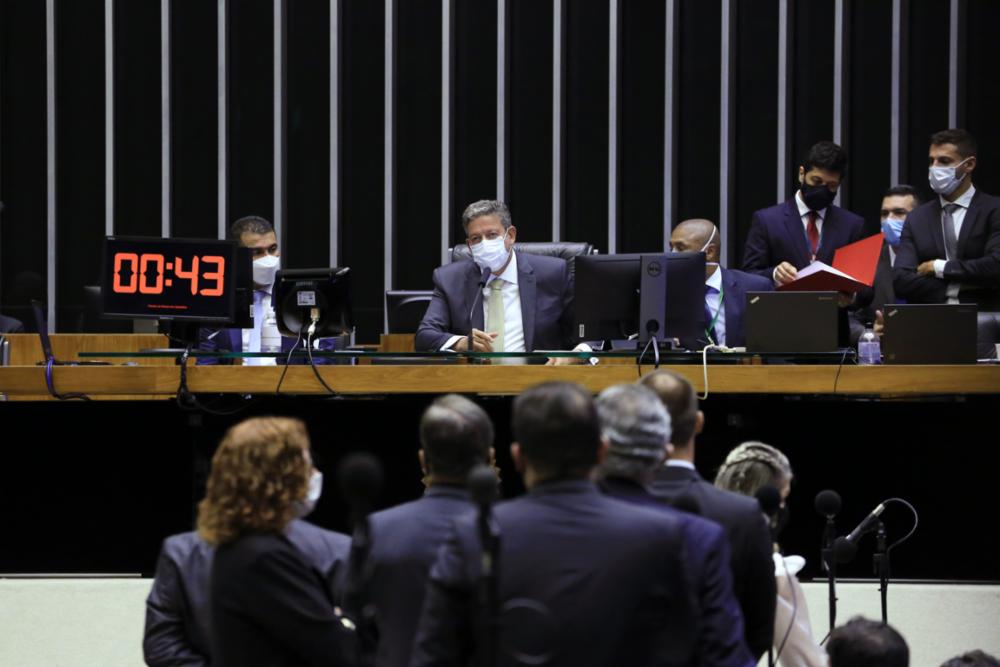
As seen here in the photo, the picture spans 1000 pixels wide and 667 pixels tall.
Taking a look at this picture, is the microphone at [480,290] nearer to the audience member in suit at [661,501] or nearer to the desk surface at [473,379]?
the desk surface at [473,379]

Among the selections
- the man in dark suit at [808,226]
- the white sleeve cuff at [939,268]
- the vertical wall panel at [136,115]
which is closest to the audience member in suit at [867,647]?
the white sleeve cuff at [939,268]

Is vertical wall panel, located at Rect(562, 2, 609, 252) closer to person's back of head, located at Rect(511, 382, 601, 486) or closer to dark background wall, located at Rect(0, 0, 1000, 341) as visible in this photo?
dark background wall, located at Rect(0, 0, 1000, 341)

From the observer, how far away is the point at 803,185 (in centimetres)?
695

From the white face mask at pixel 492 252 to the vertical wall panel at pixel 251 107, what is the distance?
11.7ft

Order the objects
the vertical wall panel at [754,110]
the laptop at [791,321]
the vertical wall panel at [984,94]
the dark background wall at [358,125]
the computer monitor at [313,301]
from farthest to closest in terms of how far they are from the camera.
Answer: the dark background wall at [358,125] < the vertical wall panel at [754,110] < the vertical wall panel at [984,94] < the computer monitor at [313,301] < the laptop at [791,321]

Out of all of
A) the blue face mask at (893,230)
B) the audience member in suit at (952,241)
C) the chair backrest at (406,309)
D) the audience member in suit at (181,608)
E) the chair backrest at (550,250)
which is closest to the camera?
the audience member in suit at (181,608)

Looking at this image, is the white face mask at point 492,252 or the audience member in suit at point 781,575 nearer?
the audience member in suit at point 781,575

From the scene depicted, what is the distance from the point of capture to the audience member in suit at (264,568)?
9.01ft

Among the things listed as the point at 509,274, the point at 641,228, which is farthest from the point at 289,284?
the point at 641,228

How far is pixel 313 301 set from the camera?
A: 220 inches

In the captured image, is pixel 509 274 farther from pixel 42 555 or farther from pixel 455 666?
pixel 455 666

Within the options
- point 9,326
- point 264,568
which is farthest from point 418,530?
point 9,326

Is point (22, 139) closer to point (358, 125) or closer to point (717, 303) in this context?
point (358, 125)

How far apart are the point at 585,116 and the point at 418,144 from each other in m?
1.10
